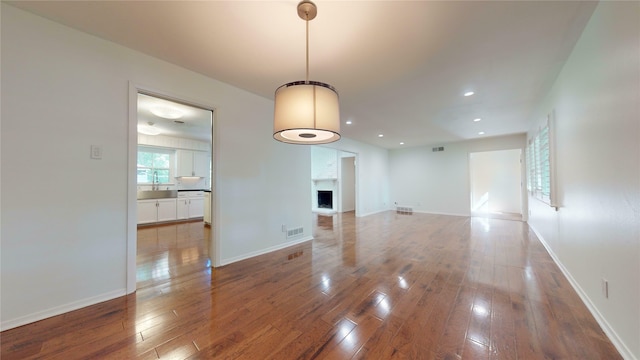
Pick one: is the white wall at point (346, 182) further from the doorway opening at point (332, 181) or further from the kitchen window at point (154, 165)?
the kitchen window at point (154, 165)

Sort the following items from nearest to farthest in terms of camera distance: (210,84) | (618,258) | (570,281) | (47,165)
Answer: (618,258)
(47,165)
(570,281)
(210,84)

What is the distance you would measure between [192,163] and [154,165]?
1.02 meters

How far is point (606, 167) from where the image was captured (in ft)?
5.36

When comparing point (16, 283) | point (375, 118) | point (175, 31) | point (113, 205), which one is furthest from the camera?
point (375, 118)

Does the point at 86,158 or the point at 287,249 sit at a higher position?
the point at 86,158

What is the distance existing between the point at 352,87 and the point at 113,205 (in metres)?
3.11

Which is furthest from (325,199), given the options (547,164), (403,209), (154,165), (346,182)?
(547,164)

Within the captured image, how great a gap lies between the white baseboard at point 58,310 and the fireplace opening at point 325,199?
6591mm

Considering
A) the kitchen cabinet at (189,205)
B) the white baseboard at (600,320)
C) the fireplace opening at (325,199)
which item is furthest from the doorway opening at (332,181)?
the white baseboard at (600,320)

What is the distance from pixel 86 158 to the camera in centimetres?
204

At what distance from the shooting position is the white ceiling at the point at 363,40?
175 centimetres

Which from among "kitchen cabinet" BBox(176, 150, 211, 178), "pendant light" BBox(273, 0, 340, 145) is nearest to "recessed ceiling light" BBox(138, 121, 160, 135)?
"kitchen cabinet" BBox(176, 150, 211, 178)

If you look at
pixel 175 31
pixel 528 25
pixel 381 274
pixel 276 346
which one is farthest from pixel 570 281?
pixel 175 31

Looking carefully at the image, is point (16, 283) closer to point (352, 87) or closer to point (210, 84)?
point (210, 84)
